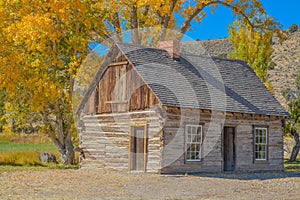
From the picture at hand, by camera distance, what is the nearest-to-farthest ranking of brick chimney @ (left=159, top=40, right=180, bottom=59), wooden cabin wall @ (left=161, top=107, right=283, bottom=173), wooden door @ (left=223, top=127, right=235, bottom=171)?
wooden cabin wall @ (left=161, top=107, right=283, bottom=173) < wooden door @ (left=223, top=127, right=235, bottom=171) < brick chimney @ (left=159, top=40, right=180, bottom=59)

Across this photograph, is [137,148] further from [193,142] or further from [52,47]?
[52,47]

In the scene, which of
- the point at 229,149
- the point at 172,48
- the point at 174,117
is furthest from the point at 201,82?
the point at 229,149

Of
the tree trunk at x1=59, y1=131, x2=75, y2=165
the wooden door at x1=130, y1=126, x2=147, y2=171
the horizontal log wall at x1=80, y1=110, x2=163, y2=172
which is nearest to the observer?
the horizontal log wall at x1=80, y1=110, x2=163, y2=172

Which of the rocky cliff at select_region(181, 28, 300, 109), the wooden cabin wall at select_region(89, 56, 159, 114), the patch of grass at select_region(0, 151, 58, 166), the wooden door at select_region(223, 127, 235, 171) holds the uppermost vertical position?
the rocky cliff at select_region(181, 28, 300, 109)

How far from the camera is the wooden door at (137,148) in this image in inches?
980

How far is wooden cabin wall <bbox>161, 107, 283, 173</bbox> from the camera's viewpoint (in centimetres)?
2372

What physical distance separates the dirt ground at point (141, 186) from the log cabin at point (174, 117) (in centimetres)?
140

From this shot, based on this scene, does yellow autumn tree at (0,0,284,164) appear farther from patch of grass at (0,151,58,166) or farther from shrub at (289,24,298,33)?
shrub at (289,24,298,33)

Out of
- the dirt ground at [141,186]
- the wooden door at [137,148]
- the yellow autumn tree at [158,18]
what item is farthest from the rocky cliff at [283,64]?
the dirt ground at [141,186]

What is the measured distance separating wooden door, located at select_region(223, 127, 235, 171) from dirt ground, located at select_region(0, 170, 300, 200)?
85.6 inches

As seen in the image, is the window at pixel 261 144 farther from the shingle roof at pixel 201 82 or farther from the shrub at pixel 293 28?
the shrub at pixel 293 28

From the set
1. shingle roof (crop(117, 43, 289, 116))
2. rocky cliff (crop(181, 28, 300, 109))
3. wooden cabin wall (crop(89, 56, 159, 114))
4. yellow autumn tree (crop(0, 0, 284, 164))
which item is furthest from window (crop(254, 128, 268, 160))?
rocky cliff (crop(181, 28, 300, 109))

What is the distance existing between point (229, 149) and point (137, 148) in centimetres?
489

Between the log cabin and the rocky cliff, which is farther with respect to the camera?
the rocky cliff
